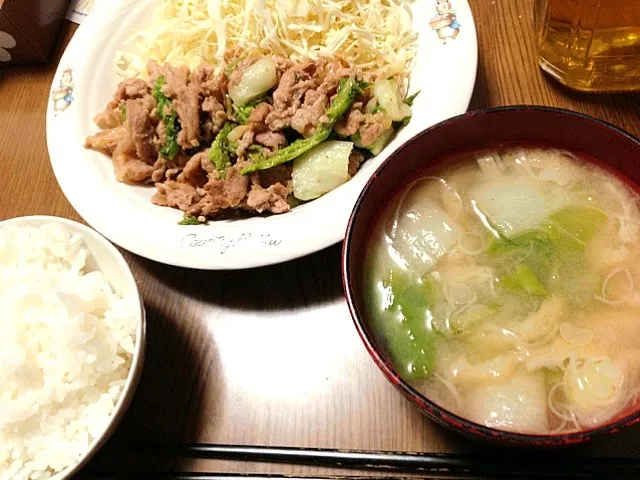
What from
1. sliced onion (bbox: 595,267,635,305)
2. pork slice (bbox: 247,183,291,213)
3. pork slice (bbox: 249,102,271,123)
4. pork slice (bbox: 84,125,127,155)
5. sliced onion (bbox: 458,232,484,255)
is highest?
sliced onion (bbox: 595,267,635,305)

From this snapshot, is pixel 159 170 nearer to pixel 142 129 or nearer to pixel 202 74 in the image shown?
pixel 142 129

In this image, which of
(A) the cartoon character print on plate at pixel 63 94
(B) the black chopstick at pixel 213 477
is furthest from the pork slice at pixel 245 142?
(B) the black chopstick at pixel 213 477

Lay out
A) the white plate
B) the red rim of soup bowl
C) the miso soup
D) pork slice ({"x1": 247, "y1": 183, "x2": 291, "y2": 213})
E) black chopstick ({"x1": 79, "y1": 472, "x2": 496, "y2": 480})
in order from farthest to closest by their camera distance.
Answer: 1. pork slice ({"x1": 247, "y1": 183, "x2": 291, "y2": 213})
2. the white plate
3. black chopstick ({"x1": 79, "y1": 472, "x2": 496, "y2": 480})
4. the red rim of soup bowl
5. the miso soup

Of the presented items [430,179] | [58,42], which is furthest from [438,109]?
[58,42]

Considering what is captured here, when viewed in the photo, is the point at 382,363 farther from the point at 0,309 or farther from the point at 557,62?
the point at 557,62

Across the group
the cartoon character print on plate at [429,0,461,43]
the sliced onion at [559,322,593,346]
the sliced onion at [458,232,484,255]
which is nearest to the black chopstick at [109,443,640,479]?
the sliced onion at [559,322,593,346]

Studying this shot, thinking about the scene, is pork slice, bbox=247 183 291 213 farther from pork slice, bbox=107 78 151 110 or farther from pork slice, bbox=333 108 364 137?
pork slice, bbox=107 78 151 110

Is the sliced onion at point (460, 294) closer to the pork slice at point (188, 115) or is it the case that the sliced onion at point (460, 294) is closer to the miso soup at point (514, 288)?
the miso soup at point (514, 288)
